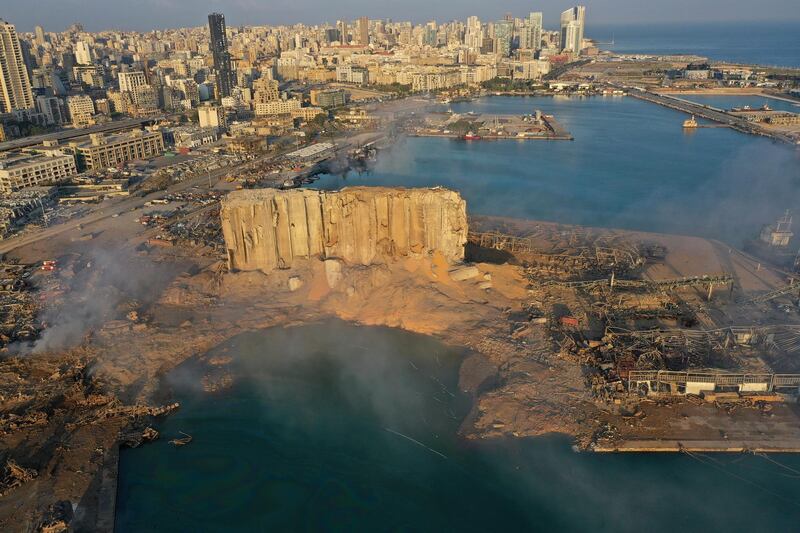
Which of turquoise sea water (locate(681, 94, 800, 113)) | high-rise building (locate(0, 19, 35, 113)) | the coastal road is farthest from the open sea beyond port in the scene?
turquoise sea water (locate(681, 94, 800, 113))

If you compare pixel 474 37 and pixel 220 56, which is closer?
pixel 220 56

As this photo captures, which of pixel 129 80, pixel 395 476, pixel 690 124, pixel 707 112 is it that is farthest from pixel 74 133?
pixel 707 112

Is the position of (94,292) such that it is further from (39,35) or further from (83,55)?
(39,35)

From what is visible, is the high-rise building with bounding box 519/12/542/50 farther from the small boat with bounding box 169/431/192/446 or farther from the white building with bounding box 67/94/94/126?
the small boat with bounding box 169/431/192/446

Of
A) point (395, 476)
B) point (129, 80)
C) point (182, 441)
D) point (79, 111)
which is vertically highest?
point (129, 80)

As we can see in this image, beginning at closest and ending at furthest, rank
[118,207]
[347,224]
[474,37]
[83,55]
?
[347,224], [118,207], [83,55], [474,37]

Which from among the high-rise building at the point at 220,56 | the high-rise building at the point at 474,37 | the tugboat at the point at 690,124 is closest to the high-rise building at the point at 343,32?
the high-rise building at the point at 474,37

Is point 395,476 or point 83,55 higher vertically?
point 83,55
